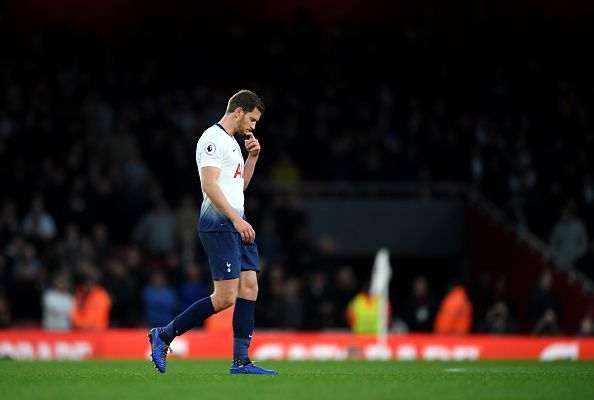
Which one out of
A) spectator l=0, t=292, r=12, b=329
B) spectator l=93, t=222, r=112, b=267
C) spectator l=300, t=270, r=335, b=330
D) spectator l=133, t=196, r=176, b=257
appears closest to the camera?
spectator l=0, t=292, r=12, b=329

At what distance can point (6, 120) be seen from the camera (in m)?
24.6

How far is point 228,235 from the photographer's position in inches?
404

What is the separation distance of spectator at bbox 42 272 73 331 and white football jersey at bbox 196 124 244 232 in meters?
10.9

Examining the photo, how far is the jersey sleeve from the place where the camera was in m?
10.2

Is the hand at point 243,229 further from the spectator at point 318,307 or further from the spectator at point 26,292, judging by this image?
the spectator at point 318,307

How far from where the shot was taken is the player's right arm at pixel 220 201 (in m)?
10.1

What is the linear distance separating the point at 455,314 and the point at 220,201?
13701mm

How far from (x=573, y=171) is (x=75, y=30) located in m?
12.4

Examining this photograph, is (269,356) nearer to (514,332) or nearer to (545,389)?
(514,332)

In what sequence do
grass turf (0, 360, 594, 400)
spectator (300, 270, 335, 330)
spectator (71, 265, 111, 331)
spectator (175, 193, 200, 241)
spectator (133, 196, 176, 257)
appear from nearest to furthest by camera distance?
grass turf (0, 360, 594, 400) → spectator (71, 265, 111, 331) → spectator (300, 270, 335, 330) → spectator (133, 196, 176, 257) → spectator (175, 193, 200, 241)

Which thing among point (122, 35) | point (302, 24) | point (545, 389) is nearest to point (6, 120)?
point (122, 35)

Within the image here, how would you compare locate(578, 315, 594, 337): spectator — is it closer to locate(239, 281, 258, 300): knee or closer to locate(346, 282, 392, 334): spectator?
locate(346, 282, 392, 334): spectator

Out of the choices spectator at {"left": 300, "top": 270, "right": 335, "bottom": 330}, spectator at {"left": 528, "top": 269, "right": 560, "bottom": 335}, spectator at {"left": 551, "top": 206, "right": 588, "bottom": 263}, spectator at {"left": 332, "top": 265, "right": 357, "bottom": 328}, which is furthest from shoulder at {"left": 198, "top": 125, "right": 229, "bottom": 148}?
spectator at {"left": 551, "top": 206, "right": 588, "bottom": 263}

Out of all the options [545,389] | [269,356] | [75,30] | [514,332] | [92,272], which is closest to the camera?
[545,389]
